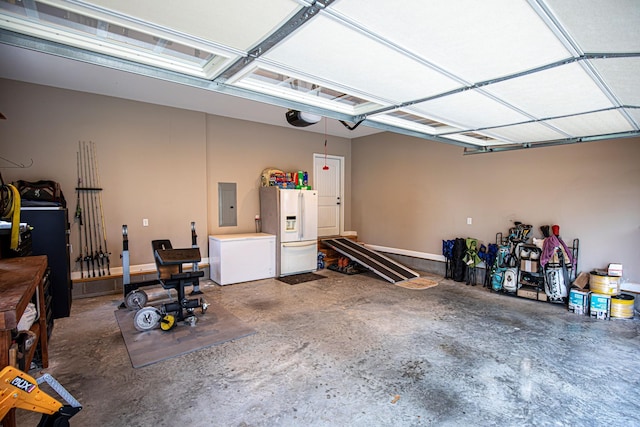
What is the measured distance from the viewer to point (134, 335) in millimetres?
3648

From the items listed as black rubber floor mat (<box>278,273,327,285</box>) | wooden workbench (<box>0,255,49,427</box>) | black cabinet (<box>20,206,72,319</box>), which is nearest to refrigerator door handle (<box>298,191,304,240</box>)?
black rubber floor mat (<box>278,273,327,285</box>)

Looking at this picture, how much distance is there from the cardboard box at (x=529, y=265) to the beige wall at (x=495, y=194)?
0.56 metres

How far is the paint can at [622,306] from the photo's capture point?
425 centimetres

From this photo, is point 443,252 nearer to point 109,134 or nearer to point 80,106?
point 109,134

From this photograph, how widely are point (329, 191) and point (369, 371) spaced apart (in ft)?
18.4

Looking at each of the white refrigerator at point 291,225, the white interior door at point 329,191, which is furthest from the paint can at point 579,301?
the white interior door at point 329,191

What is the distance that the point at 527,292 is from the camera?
5.14 m

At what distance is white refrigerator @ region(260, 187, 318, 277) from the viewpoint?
6.30 meters

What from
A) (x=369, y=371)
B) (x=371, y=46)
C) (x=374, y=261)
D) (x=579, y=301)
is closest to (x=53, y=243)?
(x=369, y=371)

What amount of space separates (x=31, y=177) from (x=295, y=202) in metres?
4.17

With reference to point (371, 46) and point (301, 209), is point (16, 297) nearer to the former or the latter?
point (371, 46)

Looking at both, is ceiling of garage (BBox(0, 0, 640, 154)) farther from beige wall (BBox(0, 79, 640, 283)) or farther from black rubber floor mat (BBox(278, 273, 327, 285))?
black rubber floor mat (BBox(278, 273, 327, 285))

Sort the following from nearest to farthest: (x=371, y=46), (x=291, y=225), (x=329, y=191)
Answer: (x=371, y=46) < (x=291, y=225) < (x=329, y=191)

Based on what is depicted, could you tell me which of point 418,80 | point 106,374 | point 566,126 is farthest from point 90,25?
point 566,126
